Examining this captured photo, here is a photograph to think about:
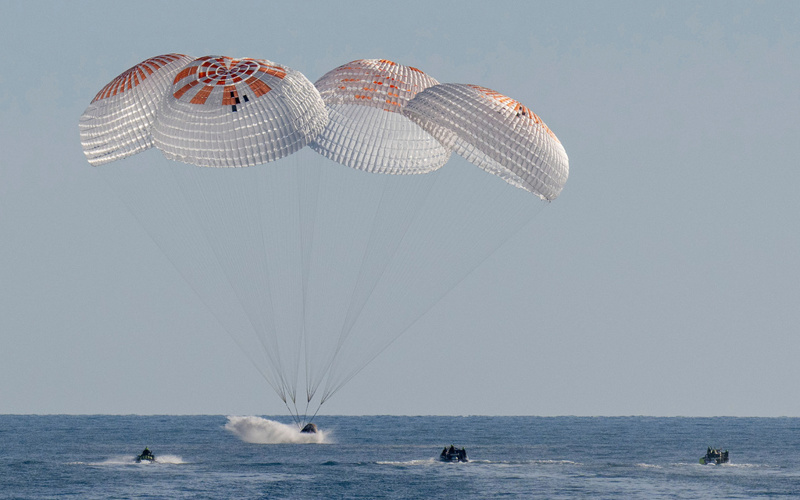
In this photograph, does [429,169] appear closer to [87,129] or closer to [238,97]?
[238,97]

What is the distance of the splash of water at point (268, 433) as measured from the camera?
63031 mm

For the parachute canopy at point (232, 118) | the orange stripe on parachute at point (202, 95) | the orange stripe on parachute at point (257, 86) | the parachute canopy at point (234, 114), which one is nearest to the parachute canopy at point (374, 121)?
the parachute canopy at point (234, 114)

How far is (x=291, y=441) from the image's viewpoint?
6325 cm

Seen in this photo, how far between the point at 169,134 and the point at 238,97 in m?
1.89

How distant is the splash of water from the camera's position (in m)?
63.0

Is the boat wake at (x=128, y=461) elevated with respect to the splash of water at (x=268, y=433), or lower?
lower

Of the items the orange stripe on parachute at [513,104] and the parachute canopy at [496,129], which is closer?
the parachute canopy at [496,129]

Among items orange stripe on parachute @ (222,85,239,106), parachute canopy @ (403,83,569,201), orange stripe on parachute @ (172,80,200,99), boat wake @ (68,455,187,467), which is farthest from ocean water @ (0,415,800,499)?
orange stripe on parachute @ (222,85,239,106)

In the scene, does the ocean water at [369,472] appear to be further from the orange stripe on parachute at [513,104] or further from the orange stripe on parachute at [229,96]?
the orange stripe on parachute at [229,96]

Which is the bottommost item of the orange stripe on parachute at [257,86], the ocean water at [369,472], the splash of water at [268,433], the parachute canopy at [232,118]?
the ocean water at [369,472]

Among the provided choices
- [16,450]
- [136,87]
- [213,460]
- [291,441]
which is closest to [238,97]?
[136,87]

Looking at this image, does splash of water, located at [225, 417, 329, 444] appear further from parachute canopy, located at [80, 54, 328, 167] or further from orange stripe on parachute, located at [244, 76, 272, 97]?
orange stripe on parachute, located at [244, 76, 272, 97]

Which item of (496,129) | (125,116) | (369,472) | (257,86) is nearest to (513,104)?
(496,129)

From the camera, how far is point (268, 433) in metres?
64.5
